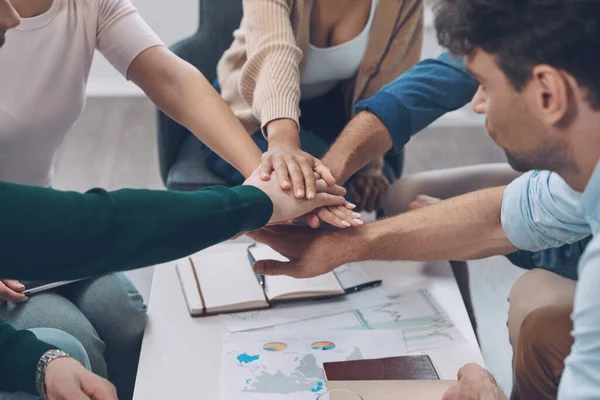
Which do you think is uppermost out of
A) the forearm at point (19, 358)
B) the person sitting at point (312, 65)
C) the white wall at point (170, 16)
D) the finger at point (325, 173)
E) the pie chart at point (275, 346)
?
the white wall at point (170, 16)

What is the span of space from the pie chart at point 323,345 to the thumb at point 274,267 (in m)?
0.14

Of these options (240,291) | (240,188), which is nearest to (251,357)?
(240,291)

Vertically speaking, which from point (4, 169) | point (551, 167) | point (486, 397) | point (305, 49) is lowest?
point (486, 397)

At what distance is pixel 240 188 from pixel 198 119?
42 cm

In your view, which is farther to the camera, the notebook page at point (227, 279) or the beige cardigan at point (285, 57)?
the beige cardigan at point (285, 57)

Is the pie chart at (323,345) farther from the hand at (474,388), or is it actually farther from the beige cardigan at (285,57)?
the beige cardigan at (285,57)

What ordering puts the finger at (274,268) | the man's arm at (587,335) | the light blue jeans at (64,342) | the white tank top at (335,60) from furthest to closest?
the white tank top at (335,60)
the finger at (274,268)
the light blue jeans at (64,342)
the man's arm at (587,335)

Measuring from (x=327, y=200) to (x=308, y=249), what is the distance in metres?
0.10

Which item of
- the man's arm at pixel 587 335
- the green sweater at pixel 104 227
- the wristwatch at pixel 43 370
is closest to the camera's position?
the man's arm at pixel 587 335

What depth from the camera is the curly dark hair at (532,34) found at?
2.95 feet

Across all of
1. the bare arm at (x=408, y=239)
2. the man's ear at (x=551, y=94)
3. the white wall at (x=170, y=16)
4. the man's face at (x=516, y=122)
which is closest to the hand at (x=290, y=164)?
the bare arm at (x=408, y=239)

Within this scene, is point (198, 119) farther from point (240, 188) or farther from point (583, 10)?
point (583, 10)

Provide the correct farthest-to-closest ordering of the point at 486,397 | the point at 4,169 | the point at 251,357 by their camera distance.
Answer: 1. the point at 4,169
2. the point at 251,357
3. the point at 486,397

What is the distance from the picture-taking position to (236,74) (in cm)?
195
